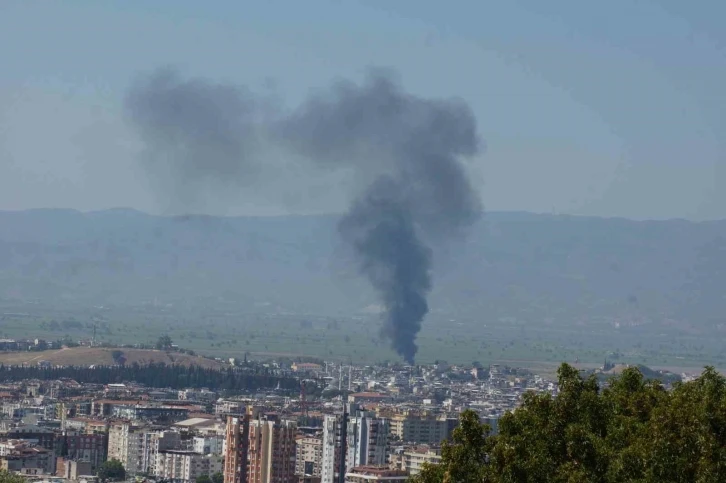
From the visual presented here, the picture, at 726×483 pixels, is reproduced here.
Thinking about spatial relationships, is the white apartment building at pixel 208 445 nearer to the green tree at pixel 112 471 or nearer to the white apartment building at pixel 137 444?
the white apartment building at pixel 137 444

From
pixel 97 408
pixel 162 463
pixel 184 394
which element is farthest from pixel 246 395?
pixel 162 463

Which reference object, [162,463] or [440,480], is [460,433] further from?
[162,463]

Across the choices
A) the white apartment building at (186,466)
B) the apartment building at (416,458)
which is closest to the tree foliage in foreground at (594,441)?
the apartment building at (416,458)

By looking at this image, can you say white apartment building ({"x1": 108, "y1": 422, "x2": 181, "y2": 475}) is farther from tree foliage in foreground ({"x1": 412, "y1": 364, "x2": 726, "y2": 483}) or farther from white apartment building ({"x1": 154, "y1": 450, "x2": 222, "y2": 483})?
tree foliage in foreground ({"x1": 412, "y1": 364, "x2": 726, "y2": 483})

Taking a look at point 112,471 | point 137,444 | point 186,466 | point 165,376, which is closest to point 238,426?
point 186,466

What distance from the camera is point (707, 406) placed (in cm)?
1900

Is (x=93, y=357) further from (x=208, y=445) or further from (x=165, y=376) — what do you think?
(x=208, y=445)

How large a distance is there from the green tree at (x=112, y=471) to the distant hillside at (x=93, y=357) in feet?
176

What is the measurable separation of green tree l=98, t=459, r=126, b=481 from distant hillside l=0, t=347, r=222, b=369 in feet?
176

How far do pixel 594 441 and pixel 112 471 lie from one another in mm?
54244

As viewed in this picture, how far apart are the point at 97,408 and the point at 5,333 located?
7832 centimetres

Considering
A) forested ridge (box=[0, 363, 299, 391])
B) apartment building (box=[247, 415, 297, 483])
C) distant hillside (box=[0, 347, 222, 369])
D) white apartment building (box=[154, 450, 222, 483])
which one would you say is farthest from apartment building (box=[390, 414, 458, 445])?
distant hillside (box=[0, 347, 222, 369])

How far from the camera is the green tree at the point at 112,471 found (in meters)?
70.0

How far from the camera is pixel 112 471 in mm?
71375
